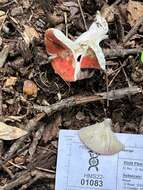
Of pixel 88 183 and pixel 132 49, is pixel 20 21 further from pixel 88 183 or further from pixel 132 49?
pixel 88 183

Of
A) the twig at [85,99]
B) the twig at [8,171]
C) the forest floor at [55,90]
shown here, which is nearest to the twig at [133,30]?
the forest floor at [55,90]

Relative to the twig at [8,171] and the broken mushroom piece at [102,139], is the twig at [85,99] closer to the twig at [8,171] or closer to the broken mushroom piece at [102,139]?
the broken mushroom piece at [102,139]

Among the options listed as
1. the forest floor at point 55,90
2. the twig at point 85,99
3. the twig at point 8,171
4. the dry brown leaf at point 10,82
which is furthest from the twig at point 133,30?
the twig at point 8,171

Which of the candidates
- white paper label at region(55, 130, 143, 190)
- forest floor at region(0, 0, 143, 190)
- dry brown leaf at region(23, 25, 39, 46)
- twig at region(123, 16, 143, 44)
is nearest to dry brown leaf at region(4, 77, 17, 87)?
forest floor at region(0, 0, 143, 190)

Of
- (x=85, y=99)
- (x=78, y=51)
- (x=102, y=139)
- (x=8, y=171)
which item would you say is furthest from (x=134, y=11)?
(x=8, y=171)

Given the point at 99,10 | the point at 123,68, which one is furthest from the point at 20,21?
the point at 123,68

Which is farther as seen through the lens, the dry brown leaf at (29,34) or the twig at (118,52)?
the dry brown leaf at (29,34)

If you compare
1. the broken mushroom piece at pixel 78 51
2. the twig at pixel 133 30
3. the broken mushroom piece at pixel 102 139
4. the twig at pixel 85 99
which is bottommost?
the broken mushroom piece at pixel 102 139

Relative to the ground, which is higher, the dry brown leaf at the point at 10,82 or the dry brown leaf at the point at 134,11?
the dry brown leaf at the point at 134,11
